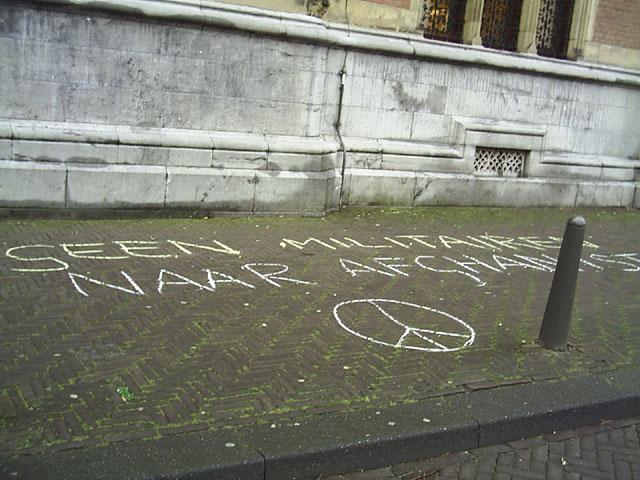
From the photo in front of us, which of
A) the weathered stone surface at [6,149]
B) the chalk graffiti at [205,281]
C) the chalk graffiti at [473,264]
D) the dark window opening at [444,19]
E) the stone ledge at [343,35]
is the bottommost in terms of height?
the chalk graffiti at [205,281]

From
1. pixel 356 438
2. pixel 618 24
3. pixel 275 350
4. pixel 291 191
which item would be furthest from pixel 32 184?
pixel 618 24

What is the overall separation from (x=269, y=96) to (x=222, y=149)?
973 mm

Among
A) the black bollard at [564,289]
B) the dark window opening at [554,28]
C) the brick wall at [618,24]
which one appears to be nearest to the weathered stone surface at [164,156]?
the black bollard at [564,289]

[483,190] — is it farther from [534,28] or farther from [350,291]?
[350,291]

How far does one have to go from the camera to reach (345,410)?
4043 mm

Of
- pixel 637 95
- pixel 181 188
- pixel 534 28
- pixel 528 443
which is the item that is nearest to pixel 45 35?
pixel 181 188

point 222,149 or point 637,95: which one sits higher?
point 637,95

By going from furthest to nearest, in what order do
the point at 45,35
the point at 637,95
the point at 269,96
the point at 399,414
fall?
the point at 637,95 < the point at 269,96 < the point at 45,35 < the point at 399,414

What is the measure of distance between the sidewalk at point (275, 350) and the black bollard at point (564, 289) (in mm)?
136

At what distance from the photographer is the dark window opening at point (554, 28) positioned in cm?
1227

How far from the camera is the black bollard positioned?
512 centimetres

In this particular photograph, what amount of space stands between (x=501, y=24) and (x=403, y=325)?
794 centimetres

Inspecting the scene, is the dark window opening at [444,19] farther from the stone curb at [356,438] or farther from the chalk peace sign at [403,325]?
the stone curb at [356,438]

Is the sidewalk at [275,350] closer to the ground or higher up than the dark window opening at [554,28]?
closer to the ground
